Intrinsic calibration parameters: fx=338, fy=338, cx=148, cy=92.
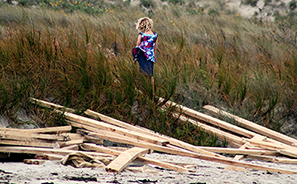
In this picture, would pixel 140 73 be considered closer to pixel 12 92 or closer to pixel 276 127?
pixel 12 92

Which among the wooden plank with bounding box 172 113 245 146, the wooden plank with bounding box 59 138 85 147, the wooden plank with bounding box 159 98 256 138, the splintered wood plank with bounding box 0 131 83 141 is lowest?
the wooden plank with bounding box 59 138 85 147

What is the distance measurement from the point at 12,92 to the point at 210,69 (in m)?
3.62

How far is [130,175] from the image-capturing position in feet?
10.9

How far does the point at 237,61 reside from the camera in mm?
7051

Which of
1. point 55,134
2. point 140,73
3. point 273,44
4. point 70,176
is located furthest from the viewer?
point 273,44

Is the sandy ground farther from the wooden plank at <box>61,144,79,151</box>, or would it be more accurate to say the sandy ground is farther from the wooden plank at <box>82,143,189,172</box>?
the wooden plank at <box>61,144,79,151</box>

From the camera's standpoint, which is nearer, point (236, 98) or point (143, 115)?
point (143, 115)

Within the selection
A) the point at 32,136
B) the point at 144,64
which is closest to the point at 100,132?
the point at 32,136

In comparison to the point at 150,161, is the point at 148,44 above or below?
above

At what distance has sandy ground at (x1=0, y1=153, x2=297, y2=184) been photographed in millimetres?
3016

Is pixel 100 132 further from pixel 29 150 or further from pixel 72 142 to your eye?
pixel 29 150

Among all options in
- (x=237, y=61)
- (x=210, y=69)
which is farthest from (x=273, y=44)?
(x=210, y=69)

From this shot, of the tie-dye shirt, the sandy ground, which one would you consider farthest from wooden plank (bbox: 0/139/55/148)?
the tie-dye shirt

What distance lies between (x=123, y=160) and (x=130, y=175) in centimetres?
26
